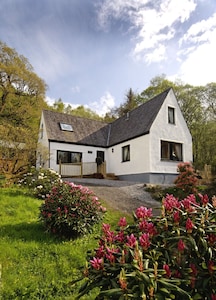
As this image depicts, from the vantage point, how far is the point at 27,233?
18.1ft

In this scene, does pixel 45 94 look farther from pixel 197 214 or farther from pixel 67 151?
pixel 197 214

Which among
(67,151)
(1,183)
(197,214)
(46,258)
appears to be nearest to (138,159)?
(67,151)

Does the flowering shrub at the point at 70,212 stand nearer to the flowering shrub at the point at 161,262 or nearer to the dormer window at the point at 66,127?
the flowering shrub at the point at 161,262

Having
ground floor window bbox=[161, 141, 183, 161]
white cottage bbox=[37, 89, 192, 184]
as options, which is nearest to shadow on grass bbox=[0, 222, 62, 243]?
white cottage bbox=[37, 89, 192, 184]

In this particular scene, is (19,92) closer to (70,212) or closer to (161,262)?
(70,212)

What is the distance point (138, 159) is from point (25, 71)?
15485 mm

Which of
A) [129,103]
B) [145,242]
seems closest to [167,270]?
[145,242]

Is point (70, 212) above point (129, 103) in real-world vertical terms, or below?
below

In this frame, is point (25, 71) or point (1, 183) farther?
point (25, 71)

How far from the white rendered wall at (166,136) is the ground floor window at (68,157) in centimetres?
710

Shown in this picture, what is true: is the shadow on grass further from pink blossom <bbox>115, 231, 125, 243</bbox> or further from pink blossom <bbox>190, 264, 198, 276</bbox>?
pink blossom <bbox>190, 264, 198, 276</bbox>

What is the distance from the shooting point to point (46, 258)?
450 cm

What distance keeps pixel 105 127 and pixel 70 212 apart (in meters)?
19.4

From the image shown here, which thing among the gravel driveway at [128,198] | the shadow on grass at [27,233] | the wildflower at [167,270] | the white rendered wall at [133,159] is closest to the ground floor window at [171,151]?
the white rendered wall at [133,159]
